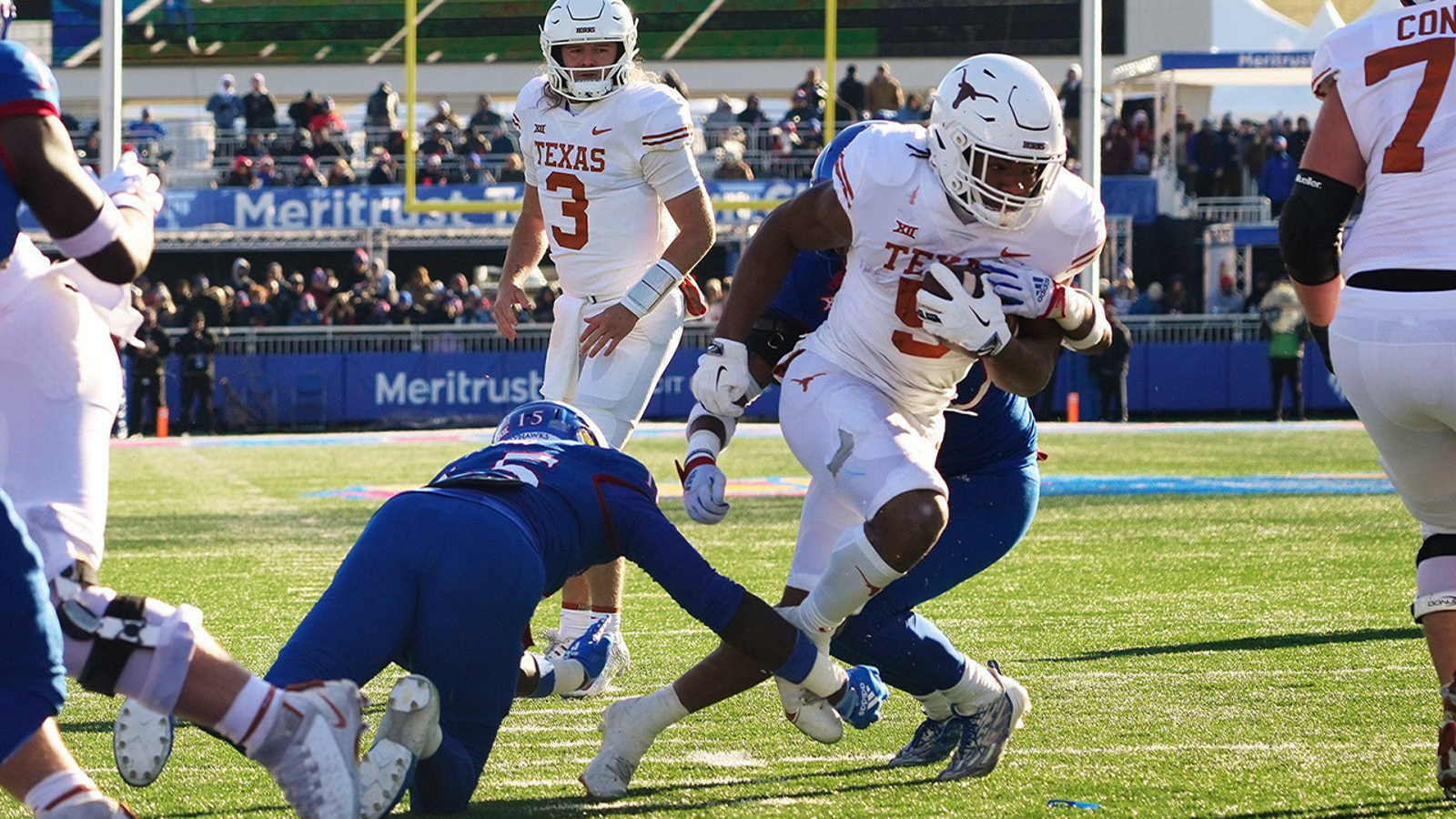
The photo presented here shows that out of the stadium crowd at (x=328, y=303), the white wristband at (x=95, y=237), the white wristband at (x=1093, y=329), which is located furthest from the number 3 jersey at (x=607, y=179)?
the stadium crowd at (x=328, y=303)

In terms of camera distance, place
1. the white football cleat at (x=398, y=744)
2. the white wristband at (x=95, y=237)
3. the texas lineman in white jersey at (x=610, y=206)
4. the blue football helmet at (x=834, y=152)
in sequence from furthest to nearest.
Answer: the texas lineman in white jersey at (x=610, y=206)
the blue football helmet at (x=834, y=152)
the white football cleat at (x=398, y=744)
the white wristband at (x=95, y=237)

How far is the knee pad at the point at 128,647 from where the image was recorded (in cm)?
298

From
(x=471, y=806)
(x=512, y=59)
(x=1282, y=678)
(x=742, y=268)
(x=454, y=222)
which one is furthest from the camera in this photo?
(x=512, y=59)

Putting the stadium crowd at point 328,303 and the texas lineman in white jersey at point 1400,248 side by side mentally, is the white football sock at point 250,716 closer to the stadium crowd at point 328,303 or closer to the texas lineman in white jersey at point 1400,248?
the texas lineman in white jersey at point 1400,248

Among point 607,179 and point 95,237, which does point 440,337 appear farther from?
point 95,237

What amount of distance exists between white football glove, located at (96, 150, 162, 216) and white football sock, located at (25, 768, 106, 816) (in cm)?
104

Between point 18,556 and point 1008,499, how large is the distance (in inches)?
91.6

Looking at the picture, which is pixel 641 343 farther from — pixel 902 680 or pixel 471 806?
pixel 471 806

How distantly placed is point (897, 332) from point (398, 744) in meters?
1.42

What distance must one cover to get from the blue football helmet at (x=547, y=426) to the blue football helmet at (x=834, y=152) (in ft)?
2.76

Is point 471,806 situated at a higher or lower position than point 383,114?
lower

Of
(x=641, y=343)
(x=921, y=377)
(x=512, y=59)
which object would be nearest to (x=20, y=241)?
(x=921, y=377)

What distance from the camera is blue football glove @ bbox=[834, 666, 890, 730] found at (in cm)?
380

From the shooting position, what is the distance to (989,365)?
391cm
